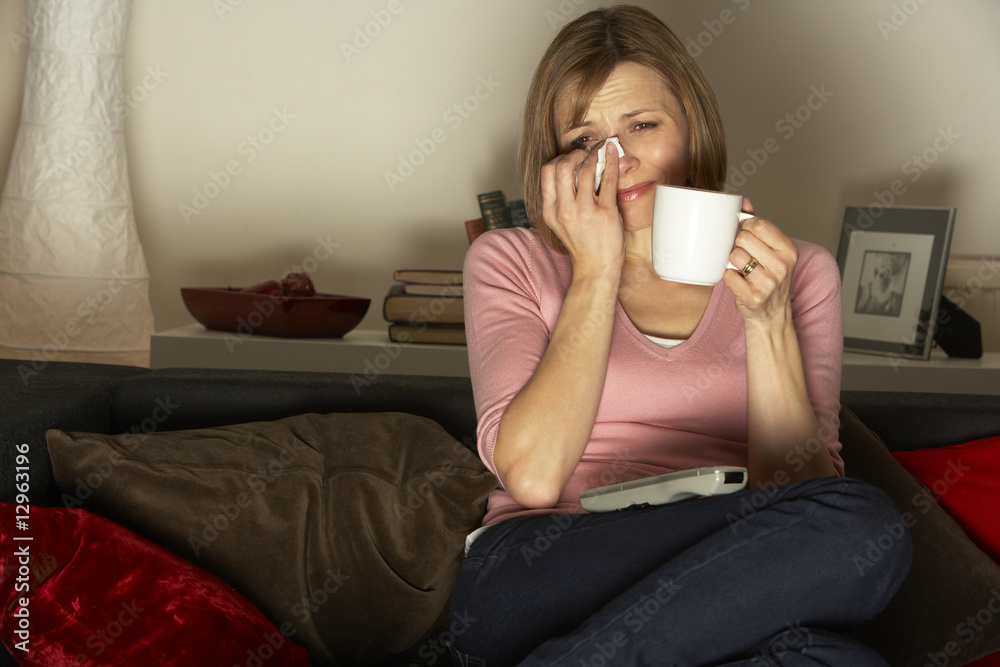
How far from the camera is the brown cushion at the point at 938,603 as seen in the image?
42.7 inches

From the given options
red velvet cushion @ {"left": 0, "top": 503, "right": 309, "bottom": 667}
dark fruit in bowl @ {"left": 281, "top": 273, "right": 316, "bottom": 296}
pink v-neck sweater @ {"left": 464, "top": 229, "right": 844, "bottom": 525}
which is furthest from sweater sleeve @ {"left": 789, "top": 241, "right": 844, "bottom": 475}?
dark fruit in bowl @ {"left": 281, "top": 273, "right": 316, "bottom": 296}

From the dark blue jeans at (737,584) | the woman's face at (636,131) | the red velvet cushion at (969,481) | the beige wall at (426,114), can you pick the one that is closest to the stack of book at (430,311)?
the beige wall at (426,114)

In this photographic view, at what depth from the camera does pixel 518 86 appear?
239cm

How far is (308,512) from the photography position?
1180 mm

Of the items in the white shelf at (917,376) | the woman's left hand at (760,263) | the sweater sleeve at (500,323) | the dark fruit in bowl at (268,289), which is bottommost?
the white shelf at (917,376)

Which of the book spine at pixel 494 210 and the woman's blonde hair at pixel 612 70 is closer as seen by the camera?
the woman's blonde hair at pixel 612 70

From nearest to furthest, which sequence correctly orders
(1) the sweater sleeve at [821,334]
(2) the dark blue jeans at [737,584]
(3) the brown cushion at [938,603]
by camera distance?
(2) the dark blue jeans at [737,584], (3) the brown cushion at [938,603], (1) the sweater sleeve at [821,334]

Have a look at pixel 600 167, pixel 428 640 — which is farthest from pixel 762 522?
pixel 428 640

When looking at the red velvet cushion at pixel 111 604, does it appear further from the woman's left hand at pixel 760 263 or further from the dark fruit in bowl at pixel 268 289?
the dark fruit in bowl at pixel 268 289

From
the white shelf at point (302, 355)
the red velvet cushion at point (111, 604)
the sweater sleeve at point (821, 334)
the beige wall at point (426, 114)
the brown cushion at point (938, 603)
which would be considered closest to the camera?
the red velvet cushion at point (111, 604)

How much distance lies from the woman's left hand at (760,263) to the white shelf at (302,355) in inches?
40.1

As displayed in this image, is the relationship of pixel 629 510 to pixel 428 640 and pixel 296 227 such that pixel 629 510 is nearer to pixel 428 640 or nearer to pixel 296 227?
pixel 428 640

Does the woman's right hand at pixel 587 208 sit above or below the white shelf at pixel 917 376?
above

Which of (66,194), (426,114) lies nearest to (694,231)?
(426,114)
